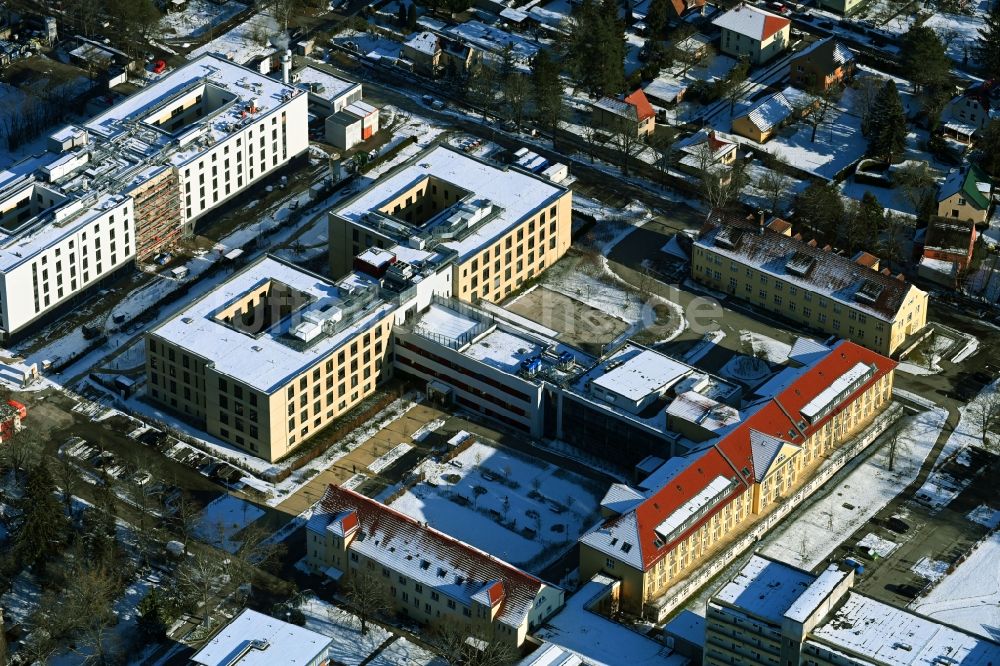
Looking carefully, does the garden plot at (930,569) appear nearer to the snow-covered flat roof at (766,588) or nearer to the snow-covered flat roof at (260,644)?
the snow-covered flat roof at (766,588)

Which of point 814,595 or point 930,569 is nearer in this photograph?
point 814,595

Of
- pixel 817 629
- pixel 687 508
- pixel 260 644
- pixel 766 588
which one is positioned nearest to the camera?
pixel 260 644

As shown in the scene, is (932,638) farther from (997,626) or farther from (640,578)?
(640,578)

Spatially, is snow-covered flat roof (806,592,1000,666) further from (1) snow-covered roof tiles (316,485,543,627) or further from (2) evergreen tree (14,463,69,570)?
(2) evergreen tree (14,463,69,570)

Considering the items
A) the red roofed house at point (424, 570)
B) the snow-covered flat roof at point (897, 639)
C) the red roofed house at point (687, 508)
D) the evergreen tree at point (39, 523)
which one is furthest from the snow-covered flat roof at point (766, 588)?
the evergreen tree at point (39, 523)

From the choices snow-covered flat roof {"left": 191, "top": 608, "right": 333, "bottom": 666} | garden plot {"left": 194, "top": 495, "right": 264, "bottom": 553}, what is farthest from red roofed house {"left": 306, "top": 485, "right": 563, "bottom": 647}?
snow-covered flat roof {"left": 191, "top": 608, "right": 333, "bottom": 666}

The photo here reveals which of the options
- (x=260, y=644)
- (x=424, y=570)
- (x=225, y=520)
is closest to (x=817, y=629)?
(x=424, y=570)

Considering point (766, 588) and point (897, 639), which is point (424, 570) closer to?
point (766, 588)
